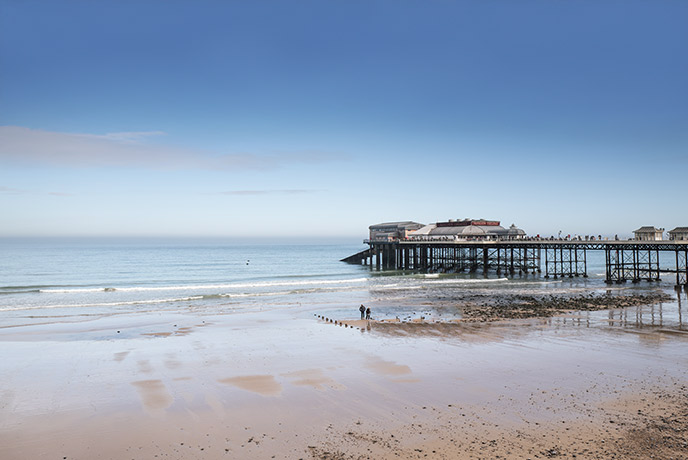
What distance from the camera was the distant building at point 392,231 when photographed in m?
82.3

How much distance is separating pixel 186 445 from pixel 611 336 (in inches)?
783

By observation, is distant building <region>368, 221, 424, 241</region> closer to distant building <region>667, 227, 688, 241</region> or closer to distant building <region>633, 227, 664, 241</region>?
distant building <region>633, 227, 664, 241</region>

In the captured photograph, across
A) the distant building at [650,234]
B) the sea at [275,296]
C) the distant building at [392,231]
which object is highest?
the distant building at [392,231]

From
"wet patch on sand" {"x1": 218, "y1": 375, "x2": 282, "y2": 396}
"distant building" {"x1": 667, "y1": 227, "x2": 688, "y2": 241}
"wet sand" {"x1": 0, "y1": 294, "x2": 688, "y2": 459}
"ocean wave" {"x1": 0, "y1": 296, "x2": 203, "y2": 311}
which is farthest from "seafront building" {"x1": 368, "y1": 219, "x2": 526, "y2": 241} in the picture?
"wet patch on sand" {"x1": 218, "y1": 375, "x2": 282, "y2": 396}

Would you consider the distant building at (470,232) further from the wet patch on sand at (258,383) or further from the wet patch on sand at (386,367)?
the wet patch on sand at (258,383)

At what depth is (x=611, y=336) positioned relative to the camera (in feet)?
75.7

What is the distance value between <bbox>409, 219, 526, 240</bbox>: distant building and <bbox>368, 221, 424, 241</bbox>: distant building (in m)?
3.39

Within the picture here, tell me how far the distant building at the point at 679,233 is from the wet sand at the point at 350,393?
2835 centimetres

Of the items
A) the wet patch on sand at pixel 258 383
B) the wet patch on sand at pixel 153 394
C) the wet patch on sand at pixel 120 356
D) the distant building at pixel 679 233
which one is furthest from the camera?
the distant building at pixel 679 233

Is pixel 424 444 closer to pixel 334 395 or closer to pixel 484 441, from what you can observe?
pixel 484 441

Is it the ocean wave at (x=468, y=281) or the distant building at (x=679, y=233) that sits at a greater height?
the distant building at (x=679, y=233)

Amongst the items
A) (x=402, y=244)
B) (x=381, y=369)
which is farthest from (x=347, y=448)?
(x=402, y=244)

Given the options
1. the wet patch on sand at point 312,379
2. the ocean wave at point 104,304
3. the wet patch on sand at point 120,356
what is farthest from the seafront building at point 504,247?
the wet patch on sand at point 120,356

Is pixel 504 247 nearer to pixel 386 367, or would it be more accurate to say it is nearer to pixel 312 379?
pixel 386 367
